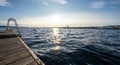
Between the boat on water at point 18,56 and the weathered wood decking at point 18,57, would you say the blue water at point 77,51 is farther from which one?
the weathered wood decking at point 18,57

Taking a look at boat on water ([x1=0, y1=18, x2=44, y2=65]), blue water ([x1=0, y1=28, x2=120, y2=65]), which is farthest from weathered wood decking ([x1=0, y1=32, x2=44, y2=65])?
blue water ([x1=0, y1=28, x2=120, y2=65])

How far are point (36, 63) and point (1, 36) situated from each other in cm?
1240

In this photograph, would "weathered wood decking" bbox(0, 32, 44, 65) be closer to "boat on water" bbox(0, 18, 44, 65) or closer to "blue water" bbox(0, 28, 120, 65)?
"boat on water" bbox(0, 18, 44, 65)

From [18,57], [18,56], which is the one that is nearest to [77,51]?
[18,56]

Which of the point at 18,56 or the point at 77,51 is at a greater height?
the point at 18,56

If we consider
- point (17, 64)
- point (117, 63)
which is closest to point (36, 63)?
point (17, 64)

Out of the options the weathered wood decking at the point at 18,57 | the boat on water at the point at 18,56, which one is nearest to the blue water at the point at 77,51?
the boat on water at the point at 18,56

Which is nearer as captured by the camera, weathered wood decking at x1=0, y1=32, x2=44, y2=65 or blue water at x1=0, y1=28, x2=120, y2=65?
weathered wood decking at x1=0, y1=32, x2=44, y2=65

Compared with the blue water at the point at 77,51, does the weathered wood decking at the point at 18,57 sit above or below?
above

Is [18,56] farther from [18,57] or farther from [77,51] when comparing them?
[77,51]

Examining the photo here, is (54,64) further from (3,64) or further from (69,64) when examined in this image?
(3,64)

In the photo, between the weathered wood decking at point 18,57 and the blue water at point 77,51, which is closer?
the weathered wood decking at point 18,57

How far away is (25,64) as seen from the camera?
4727 millimetres

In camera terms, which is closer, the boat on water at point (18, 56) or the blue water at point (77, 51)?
the boat on water at point (18, 56)
